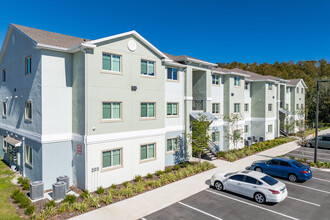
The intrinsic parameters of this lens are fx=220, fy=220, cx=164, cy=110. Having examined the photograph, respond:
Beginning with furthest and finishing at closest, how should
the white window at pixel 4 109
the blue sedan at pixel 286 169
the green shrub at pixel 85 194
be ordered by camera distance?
1. the white window at pixel 4 109
2. the blue sedan at pixel 286 169
3. the green shrub at pixel 85 194

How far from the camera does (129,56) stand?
51.7ft

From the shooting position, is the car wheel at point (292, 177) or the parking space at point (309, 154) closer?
the car wheel at point (292, 177)

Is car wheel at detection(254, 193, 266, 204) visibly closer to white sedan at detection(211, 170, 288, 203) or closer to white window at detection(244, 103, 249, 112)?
white sedan at detection(211, 170, 288, 203)

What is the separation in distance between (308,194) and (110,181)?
1281cm

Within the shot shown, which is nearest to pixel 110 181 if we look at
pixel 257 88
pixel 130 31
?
pixel 130 31

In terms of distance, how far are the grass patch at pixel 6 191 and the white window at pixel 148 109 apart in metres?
9.60

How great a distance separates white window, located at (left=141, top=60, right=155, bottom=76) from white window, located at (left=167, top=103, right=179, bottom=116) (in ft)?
12.2

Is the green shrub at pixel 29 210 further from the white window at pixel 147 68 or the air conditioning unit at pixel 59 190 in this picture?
the white window at pixel 147 68

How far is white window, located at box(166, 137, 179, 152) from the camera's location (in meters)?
19.8

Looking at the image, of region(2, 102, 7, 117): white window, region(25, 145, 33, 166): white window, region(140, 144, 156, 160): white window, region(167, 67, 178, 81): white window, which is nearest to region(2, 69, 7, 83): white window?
Result: region(2, 102, 7, 117): white window

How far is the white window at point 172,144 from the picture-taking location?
65.0ft

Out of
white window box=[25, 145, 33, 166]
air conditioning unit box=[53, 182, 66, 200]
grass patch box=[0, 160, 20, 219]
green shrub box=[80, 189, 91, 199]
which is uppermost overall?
white window box=[25, 145, 33, 166]

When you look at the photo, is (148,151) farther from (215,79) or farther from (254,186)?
(215,79)

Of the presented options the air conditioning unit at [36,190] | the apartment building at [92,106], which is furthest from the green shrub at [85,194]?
the air conditioning unit at [36,190]
